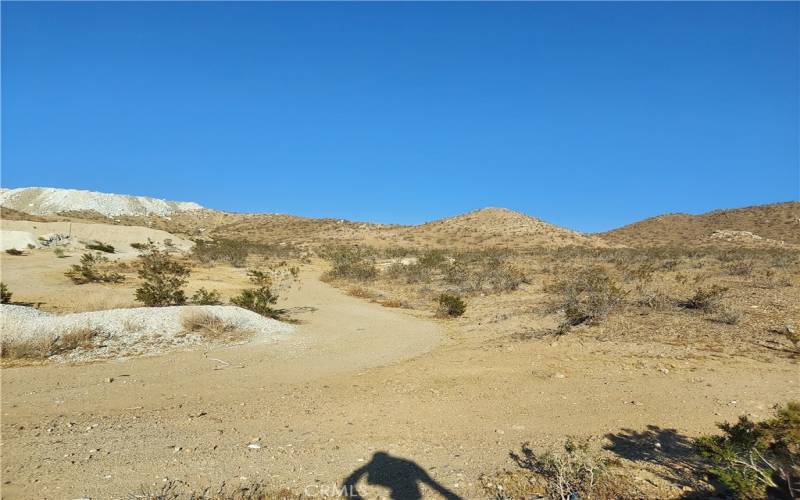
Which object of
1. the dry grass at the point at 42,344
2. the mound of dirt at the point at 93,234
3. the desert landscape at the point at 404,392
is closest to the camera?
the desert landscape at the point at 404,392

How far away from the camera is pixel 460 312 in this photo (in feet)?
45.5

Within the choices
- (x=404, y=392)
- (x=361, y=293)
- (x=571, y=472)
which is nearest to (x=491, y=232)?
(x=361, y=293)

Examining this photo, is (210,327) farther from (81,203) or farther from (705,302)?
(81,203)

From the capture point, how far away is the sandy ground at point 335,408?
4.42 metres

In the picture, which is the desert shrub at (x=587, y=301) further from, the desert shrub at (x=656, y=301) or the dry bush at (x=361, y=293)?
the dry bush at (x=361, y=293)

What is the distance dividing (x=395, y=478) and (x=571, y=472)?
1674 millimetres

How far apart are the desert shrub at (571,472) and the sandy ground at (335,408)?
1.42 ft

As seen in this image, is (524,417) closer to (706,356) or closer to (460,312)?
(706,356)

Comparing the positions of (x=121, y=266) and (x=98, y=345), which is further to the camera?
(x=121, y=266)

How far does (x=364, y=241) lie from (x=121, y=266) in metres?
35.6

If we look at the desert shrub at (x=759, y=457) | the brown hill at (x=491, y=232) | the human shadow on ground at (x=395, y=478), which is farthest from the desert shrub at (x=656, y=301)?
the brown hill at (x=491, y=232)

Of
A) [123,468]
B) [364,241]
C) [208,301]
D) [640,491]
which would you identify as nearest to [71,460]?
[123,468]

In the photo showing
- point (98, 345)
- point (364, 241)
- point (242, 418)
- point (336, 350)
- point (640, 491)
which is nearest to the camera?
point (640, 491)

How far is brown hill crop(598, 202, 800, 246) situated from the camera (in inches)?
2221
